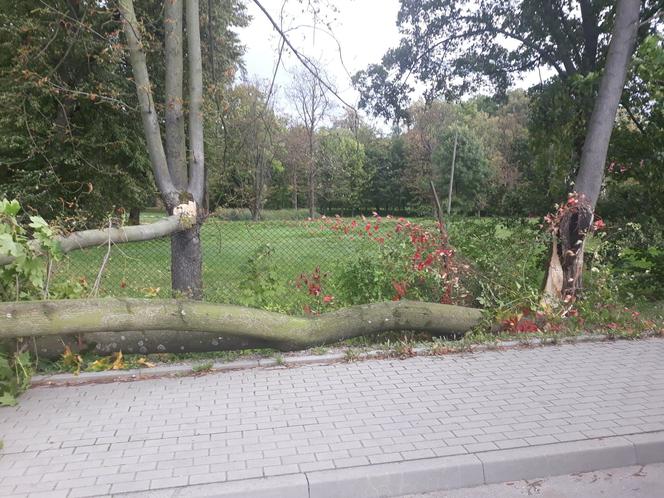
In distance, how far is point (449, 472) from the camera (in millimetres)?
3176

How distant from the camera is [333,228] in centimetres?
662

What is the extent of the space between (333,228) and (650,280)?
222 inches

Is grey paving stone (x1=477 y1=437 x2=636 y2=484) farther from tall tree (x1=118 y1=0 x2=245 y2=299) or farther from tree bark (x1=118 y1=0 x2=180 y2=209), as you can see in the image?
tree bark (x1=118 y1=0 x2=180 y2=209)

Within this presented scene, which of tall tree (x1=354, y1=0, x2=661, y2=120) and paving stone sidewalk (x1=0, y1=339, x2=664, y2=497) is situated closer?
paving stone sidewalk (x1=0, y1=339, x2=664, y2=497)

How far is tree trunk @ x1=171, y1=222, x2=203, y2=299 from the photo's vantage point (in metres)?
6.60

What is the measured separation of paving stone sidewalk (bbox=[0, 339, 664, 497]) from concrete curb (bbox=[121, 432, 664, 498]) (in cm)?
8

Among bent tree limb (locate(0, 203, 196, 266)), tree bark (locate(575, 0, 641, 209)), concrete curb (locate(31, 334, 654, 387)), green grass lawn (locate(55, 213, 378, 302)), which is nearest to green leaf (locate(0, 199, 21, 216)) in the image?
bent tree limb (locate(0, 203, 196, 266))

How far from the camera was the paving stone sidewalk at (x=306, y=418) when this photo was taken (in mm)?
3186

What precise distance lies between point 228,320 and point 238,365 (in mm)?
551

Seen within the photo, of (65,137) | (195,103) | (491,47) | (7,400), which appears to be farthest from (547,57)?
(65,137)

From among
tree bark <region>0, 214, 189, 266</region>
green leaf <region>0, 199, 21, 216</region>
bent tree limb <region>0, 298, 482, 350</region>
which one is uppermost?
green leaf <region>0, 199, 21, 216</region>

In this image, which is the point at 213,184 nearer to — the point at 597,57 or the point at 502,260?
the point at 502,260

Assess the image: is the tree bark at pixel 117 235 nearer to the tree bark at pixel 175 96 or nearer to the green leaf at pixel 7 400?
the tree bark at pixel 175 96

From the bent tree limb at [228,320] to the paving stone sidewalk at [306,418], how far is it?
418 mm
